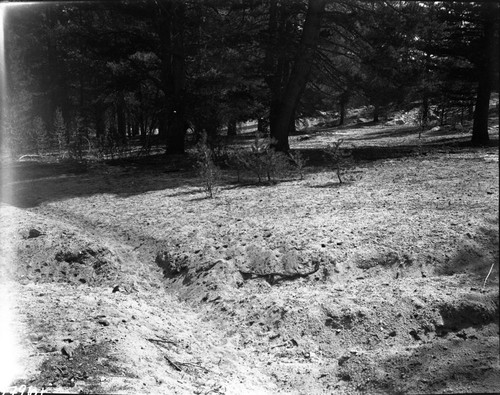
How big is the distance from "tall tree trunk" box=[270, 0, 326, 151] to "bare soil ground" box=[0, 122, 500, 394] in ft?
23.2

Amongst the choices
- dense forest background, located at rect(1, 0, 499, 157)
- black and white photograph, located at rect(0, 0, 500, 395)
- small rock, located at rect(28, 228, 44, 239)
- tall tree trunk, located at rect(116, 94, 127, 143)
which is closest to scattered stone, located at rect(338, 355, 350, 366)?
black and white photograph, located at rect(0, 0, 500, 395)

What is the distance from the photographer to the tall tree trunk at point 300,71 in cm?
1391

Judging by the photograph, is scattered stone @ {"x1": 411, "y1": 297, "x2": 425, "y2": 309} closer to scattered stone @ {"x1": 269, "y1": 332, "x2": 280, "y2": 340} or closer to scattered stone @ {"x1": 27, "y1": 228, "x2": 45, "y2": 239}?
scattered stone @ {"x1": 269, "y1": 332, "x2": 280, "y2": 340}

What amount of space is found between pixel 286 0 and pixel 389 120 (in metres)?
31.0

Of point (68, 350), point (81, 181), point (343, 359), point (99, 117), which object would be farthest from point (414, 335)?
point (99, 117)

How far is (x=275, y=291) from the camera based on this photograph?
4.95m

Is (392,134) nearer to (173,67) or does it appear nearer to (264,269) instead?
(173,67)

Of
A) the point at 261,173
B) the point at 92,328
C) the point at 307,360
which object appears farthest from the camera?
the point at 261,173

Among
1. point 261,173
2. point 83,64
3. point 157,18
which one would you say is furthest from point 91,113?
point 261,173

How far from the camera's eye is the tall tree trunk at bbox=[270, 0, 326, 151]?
13.9 meters

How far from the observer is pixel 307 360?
3.90 m

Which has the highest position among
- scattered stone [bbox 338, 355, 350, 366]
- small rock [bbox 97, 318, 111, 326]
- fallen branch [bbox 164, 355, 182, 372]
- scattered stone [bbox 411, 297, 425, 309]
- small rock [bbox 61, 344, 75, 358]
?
small rock [bbox 61, 344, 75, 358]

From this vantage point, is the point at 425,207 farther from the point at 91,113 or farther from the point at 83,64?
the point at 91,113

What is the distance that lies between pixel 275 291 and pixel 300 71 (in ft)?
36.2
